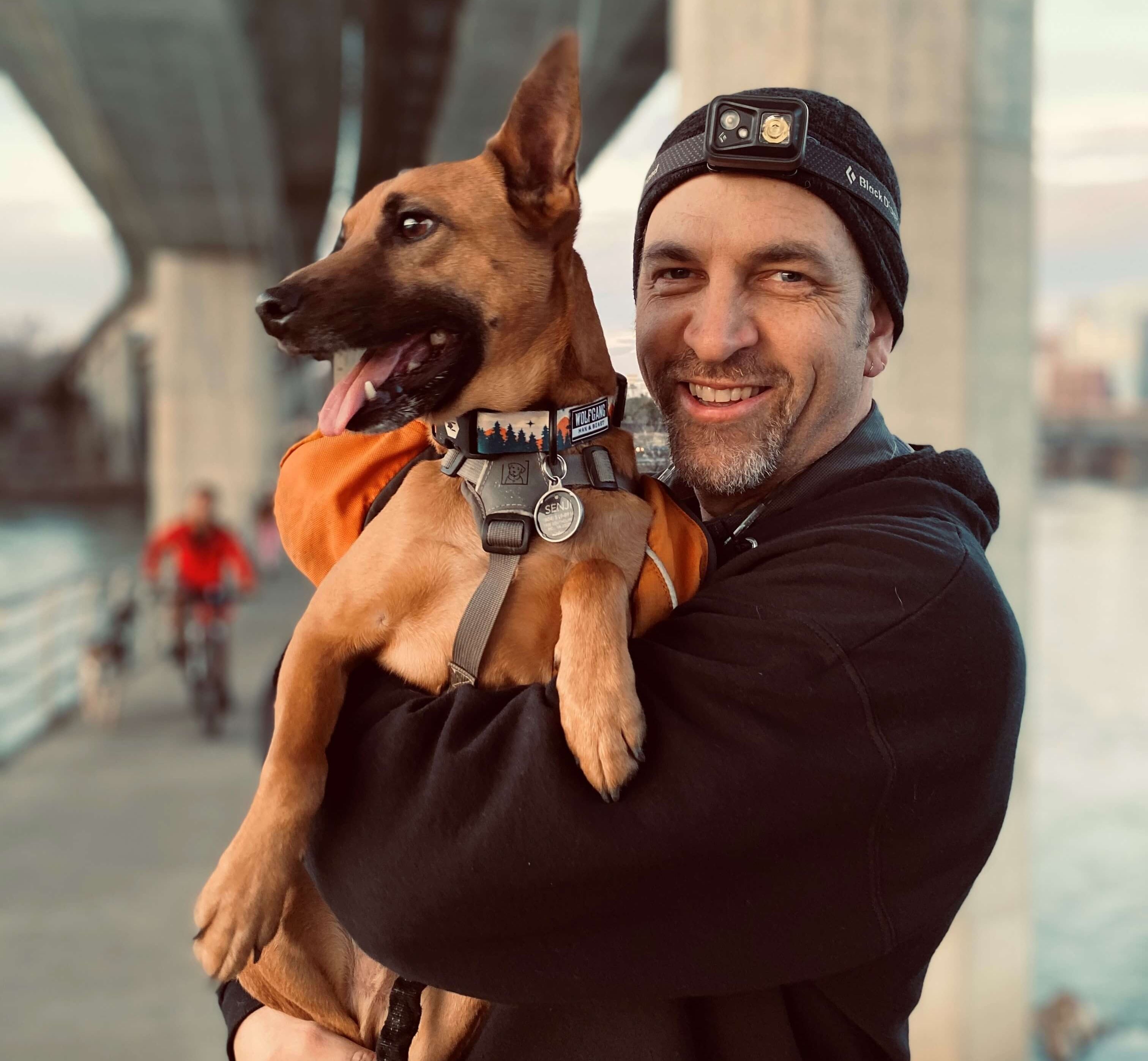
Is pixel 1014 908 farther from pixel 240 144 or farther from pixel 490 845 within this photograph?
pixel 240 144

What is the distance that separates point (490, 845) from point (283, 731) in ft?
1.17

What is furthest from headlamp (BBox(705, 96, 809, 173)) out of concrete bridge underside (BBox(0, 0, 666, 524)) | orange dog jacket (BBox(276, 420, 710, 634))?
concrete bridge underside (BBox(0, 0, 666, 524))

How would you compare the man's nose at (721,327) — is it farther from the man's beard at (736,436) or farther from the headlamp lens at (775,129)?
the headlamp lens at (775,129)

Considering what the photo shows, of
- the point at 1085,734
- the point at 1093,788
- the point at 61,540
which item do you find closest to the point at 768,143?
the point at 1093,788

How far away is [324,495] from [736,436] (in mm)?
613

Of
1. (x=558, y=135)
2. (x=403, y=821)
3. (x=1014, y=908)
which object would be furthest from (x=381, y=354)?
(x=1014, y=908)

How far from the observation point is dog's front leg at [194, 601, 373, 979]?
141 centimetres

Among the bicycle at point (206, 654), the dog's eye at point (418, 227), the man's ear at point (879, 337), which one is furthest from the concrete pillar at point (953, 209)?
the bicycle at point (206, 654)

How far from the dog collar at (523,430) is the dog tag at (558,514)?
80 millimetres

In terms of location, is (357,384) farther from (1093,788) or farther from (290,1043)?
(1093,788)

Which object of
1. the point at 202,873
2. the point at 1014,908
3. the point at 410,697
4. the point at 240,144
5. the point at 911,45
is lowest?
Result: the point at 202,873

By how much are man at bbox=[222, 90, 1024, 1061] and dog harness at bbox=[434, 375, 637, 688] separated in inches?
5.2

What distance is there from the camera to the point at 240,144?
13.3 meters

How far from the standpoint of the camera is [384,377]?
158 cm
